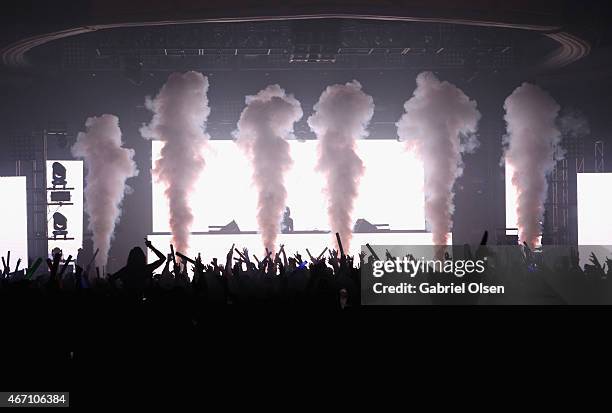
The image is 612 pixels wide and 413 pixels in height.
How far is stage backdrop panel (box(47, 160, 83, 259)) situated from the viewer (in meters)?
17.8

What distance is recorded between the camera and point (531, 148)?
17.4 meters

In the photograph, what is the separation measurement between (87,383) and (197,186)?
14951mm

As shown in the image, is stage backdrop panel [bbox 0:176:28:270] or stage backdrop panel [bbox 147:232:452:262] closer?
stage backdrop panel [bbox 0:176:28:270]

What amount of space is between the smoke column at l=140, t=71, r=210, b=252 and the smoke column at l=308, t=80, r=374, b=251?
3450mm

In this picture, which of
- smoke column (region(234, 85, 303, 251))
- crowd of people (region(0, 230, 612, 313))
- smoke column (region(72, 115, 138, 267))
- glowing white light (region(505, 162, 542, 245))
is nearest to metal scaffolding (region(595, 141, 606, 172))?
glowing white light (region(505, 162, 542, 245))

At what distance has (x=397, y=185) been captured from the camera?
18344 millimetres

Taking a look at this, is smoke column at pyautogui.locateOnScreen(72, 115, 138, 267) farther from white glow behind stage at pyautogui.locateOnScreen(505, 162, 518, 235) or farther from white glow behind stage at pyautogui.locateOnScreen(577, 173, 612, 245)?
white glow behind stage at pyautogui.locateOnScreen(577, 173, 612, 245)

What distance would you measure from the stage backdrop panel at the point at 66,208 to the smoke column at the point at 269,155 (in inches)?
207

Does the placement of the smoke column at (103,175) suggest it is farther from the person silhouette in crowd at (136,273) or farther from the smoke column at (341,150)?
the person silhouette in crowd at (136,273)

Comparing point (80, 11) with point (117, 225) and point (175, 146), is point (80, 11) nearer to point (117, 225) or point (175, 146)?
point (175, 146)

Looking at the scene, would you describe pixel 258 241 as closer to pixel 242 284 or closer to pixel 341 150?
pixel 341 150

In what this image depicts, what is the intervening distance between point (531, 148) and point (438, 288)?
51.0ft

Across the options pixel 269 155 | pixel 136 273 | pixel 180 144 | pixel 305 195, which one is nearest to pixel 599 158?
pixel 305 195

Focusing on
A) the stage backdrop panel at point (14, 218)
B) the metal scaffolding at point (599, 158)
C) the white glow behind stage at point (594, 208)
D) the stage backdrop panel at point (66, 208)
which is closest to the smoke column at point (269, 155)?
the stage backdrop panel at point (66, 208)
